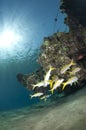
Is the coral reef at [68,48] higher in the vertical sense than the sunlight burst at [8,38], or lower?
lower

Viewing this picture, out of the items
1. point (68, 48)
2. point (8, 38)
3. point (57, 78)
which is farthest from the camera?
point (8, 38)

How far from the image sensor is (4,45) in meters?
41.5

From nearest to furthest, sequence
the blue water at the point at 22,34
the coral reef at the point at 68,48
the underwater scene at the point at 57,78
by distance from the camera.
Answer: the underwater scene at the point at 57,78, the coral reef at the point at 68,48, the blue water at the point at 22,34

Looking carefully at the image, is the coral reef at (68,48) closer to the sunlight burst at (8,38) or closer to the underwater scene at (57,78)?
the underwater scene at (57,78)

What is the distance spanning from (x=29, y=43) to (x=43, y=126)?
3620 centimetres

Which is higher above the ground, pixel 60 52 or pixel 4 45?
pixel 4 45

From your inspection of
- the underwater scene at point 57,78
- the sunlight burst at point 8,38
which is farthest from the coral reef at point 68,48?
the sunlight burst at point 8,38

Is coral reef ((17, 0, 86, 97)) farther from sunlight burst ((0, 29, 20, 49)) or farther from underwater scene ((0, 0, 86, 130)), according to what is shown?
sunlight burst ((0, 29, 20, 49))

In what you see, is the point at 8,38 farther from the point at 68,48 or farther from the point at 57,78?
the point at 57,78

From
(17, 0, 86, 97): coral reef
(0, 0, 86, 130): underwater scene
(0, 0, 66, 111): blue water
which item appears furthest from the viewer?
(0, 0, 66, 111): blue water

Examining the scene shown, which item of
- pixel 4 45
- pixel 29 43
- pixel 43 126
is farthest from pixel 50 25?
pixel 43 126

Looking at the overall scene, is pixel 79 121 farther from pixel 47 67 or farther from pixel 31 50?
pixel 31 50

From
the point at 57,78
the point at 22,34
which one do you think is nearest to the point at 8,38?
the point at 22,34

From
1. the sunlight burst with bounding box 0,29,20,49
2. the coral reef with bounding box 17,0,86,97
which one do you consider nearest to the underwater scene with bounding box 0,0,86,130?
the coral reef with bounding box 17,0,86,97
